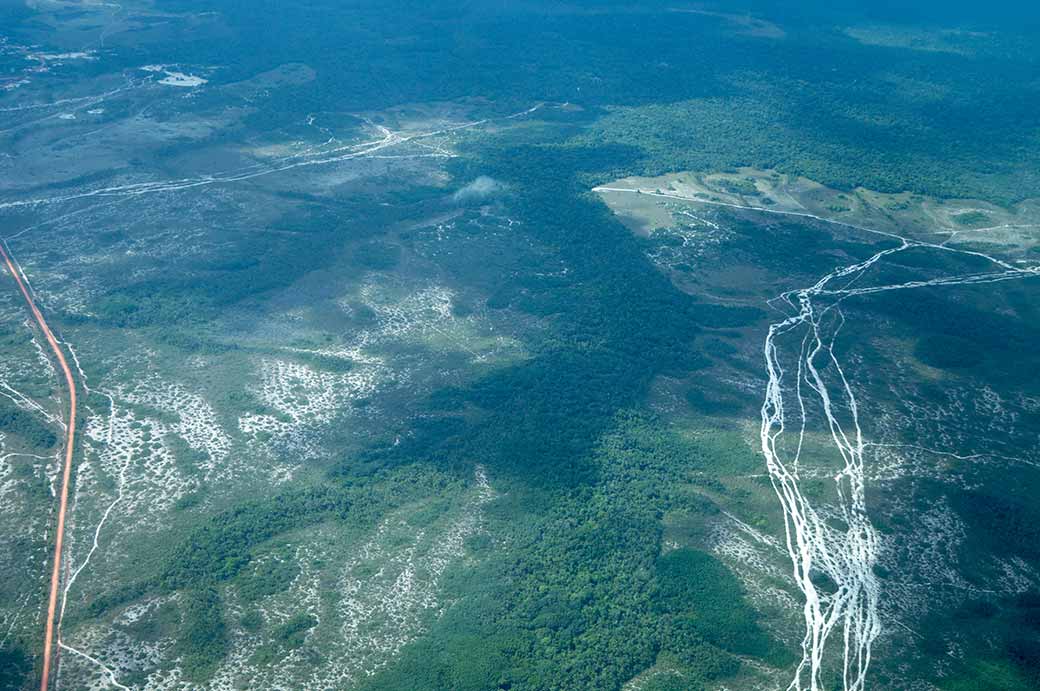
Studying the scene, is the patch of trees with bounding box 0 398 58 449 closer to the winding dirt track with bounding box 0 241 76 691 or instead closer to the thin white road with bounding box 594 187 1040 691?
the winding dirt track with bounding box 0 241 76 691

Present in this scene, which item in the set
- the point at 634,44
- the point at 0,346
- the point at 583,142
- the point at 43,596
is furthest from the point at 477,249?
the point at 634,44

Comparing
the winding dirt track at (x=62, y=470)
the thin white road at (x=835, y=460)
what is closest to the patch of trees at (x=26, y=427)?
the winding dirt track at (x=62, y=470)

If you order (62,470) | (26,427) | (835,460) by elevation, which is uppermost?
(26,427)

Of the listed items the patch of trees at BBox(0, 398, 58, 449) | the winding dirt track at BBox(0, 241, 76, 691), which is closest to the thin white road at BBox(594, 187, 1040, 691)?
the winding dirt track at BBox(0, 241, 76, 691)

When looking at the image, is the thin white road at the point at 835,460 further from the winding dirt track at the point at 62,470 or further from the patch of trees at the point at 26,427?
the patch of trees at the point at 26,427

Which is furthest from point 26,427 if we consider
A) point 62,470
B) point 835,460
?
point 835,460

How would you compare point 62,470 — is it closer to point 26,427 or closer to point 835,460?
point 26,427

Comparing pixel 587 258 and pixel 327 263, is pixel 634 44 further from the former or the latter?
pixel 327 263

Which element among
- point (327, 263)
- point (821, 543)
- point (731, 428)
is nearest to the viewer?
point (821, 543)
